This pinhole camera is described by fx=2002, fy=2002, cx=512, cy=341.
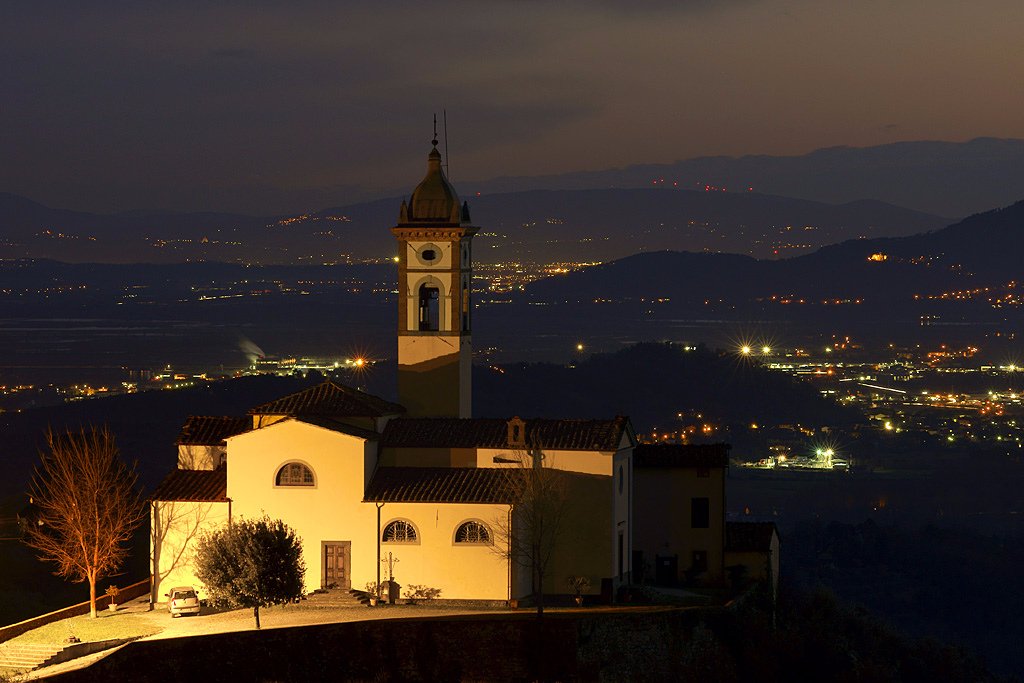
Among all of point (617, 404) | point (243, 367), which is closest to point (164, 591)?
point (617, 404)

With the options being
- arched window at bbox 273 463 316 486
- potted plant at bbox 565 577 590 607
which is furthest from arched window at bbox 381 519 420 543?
potted plant at bbox 565 577 590 607

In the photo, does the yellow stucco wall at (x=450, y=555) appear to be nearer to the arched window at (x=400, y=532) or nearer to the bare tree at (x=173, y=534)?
the arched window at (x=400, y=532)

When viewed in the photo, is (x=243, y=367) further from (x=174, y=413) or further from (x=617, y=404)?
(x=174, y=413)

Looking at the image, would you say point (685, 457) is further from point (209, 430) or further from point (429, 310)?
point (209, 430)

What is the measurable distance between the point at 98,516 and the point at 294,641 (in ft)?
30.5

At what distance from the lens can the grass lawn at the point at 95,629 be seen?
46062 millimetres

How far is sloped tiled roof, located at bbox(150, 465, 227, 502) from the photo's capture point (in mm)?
50875

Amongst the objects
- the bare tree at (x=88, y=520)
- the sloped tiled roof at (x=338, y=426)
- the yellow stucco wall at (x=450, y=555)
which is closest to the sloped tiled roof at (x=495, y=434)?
the sloped tiled roof at (x=338, y=426)

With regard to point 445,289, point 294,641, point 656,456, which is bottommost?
point 294,641

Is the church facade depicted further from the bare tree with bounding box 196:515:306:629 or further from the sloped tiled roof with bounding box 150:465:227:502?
the bare tree with bounding box 196:515:306:629

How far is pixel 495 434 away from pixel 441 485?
8.72 ft

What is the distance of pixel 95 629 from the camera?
4716cm

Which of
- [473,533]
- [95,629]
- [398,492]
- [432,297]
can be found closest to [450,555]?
[473,533]

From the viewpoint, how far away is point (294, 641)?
44.0 meters
